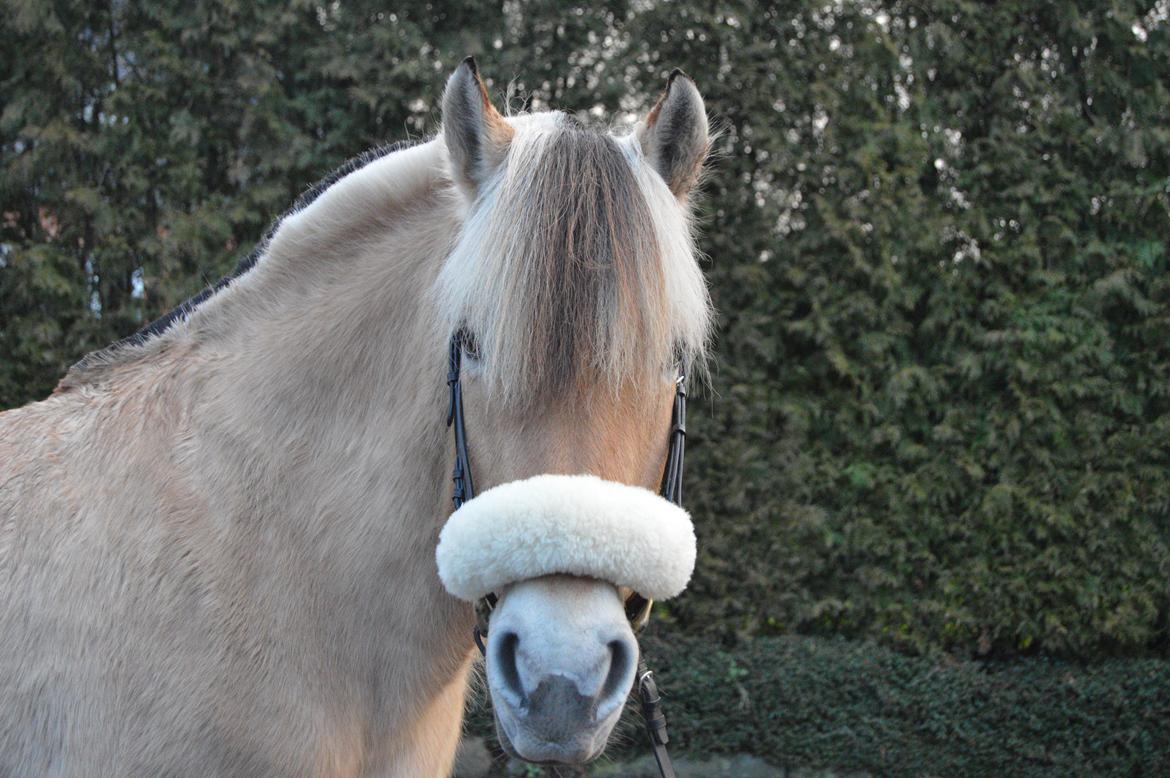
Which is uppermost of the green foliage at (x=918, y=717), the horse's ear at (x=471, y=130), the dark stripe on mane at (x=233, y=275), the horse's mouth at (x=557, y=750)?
the horse's ear at (x=471, y=130)

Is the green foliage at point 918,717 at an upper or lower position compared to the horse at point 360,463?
lower

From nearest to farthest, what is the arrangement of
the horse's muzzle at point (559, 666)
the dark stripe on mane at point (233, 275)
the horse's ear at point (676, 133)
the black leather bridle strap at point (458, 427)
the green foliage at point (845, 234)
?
the horse's muzzle at point (559, 666), the black leather bridle strap at point (458, 427), the horse's ear at point (676, 133), the dark stripe on mane at point (233, 275), the green foliage at point (845, 234)

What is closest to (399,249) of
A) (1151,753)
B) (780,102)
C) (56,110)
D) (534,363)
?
(534,363)

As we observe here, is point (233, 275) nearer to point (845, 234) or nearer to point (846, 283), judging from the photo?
point (845, 234)

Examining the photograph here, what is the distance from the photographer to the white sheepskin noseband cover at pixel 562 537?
1490mm

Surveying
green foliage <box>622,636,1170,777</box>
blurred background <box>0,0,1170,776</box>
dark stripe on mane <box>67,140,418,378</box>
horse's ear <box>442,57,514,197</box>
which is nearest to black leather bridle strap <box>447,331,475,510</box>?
horse's ear <box>442,57,514,197</box>

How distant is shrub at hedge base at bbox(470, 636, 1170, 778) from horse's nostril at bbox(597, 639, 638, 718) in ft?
11.1

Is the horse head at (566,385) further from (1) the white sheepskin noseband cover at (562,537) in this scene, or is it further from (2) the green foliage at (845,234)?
(2) the green foliage at (845,234)

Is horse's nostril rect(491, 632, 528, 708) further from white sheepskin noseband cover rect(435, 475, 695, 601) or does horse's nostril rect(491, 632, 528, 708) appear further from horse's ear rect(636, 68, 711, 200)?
horse's ear rect(636, 68, 711, 200)

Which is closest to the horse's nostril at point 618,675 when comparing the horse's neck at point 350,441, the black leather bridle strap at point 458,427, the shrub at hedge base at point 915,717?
the black leather bridle strap at point 458,427

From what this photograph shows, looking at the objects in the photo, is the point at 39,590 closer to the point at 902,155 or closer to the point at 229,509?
the point at 229,509

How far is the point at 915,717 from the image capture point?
188 inches

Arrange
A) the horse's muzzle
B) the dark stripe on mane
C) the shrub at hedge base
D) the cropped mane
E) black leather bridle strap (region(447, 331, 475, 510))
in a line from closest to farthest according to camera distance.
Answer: the horse's muzzle → the cropped mane → black leather bridle strap (region(447, 331, 475, 510)) → the dark stripe on mane → the shrub at hedge base

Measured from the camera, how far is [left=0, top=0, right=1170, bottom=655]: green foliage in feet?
16.0
